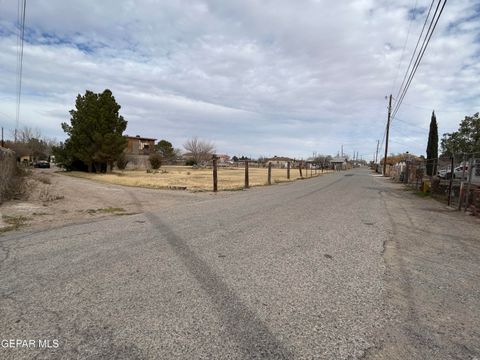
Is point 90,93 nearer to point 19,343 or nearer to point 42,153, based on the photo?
point 19,343

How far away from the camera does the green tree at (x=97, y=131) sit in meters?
39.4

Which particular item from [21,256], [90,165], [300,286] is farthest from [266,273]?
[90,165]

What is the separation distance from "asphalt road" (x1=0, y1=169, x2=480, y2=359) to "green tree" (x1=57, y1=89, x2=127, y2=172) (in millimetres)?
34832

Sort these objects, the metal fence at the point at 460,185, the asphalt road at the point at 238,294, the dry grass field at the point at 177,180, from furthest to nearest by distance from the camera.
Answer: the dry grass field at the point at 177,180 → the metal fence at the point at 460,185 → the asphalt road at the point at 238,294

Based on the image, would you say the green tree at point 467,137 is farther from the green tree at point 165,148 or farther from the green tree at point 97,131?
the green tree at point 165,148

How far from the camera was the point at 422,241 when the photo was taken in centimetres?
690

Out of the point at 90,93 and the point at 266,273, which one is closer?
the point at 266,273

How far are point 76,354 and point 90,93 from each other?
44.5 meters

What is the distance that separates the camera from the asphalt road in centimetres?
275

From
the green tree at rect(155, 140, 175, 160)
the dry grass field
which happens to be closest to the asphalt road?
the dry grass field

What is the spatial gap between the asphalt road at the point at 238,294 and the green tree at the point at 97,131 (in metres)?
34.8

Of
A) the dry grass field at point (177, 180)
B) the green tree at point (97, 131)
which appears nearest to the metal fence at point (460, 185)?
the dry grass field at point (177, 180)

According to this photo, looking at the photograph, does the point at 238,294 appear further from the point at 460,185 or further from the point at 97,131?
the point at 97,131

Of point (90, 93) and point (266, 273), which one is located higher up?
point (90, 93)
